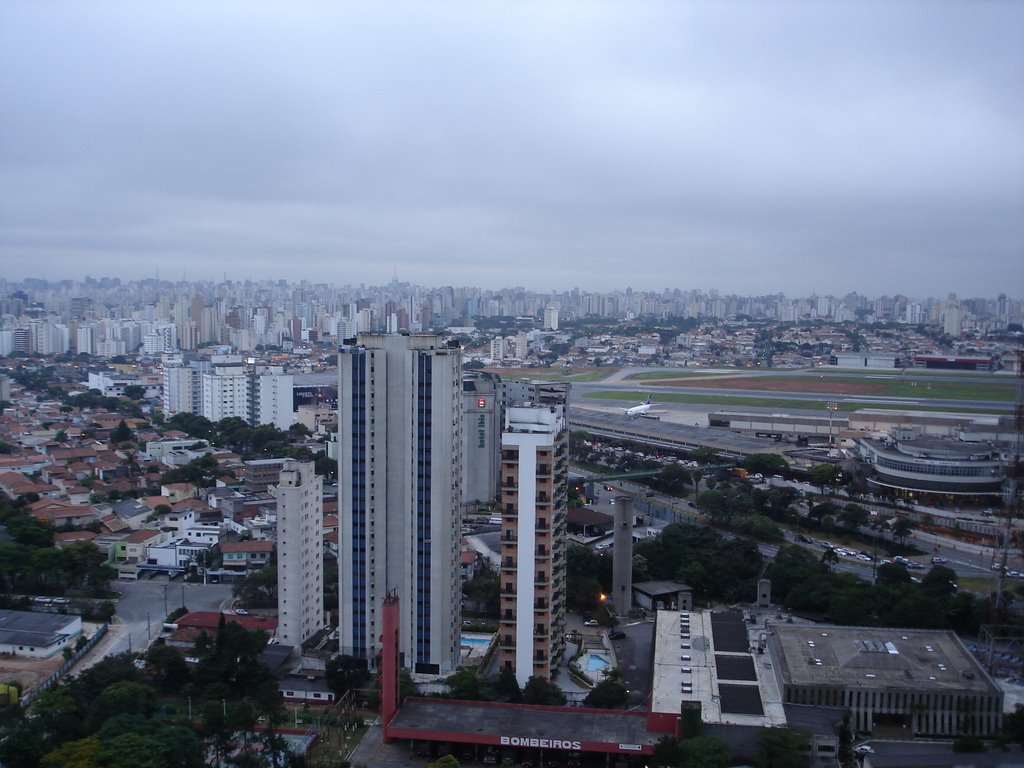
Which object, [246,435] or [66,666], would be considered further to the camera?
[246,435]

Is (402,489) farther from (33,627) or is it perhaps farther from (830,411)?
(830,411)

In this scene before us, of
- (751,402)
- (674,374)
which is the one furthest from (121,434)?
(674,374)

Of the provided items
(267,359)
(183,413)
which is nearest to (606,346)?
(267,359)

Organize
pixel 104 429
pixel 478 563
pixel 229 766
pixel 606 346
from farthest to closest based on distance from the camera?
pixel 606 346 < pixel 104 429 < pixel 478 563 < pixel 229 766

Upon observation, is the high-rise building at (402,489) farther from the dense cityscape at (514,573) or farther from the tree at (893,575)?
the tree at (893,575)

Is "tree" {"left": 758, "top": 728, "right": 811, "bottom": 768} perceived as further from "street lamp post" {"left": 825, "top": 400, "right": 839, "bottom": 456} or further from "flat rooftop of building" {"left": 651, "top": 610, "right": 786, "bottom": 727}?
"street lamp post" {"left": 825, "top": 400, "right": 839, "bottom": 456}

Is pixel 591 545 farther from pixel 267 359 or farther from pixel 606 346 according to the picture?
pixel 606 346

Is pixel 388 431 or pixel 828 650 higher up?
pixel 388 431
